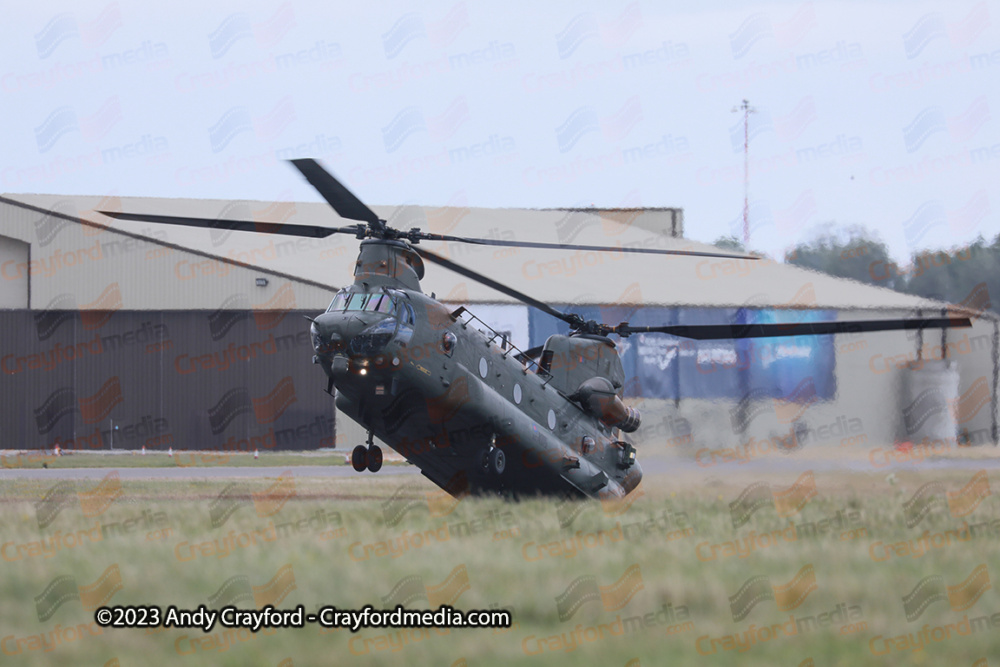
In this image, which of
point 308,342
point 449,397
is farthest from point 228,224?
point 308,342

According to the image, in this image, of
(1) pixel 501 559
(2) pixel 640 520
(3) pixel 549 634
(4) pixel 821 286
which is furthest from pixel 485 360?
(4) pixel 821 286

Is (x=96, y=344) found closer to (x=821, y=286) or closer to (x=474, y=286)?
(x=474, y=286)

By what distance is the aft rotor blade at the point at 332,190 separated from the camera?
14898mm

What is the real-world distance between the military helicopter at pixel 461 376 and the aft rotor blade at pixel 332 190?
2 cm

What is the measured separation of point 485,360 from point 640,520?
4.13 metres

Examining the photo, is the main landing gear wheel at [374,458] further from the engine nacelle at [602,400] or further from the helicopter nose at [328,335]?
the engine nacelle at [602,400]

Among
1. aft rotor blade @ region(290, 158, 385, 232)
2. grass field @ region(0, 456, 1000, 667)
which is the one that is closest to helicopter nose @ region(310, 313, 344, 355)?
aft rotor blade @ region(290, 158, 385, 232)

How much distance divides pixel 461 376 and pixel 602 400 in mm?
4809

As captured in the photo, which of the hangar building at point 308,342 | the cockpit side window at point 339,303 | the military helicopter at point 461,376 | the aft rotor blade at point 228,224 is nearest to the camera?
the aft rotor blade at point 228,224

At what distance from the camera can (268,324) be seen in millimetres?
41688

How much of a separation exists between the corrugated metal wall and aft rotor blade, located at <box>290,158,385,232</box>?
24859 mm

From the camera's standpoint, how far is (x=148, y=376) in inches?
1630

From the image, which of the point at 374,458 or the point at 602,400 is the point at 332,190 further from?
the point at 602,400

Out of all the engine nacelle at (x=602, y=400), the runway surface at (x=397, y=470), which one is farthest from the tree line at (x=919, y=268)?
the engine nacelle at (x=602, y=400)
